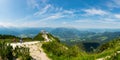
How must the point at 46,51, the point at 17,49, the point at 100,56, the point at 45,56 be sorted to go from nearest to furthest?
the point at 100,56 < the point at 17,49 < the point at 45,56 < the point at 46,51

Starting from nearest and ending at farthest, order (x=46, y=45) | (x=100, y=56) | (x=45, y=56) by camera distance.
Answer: (x=100, y=56)
(x=45, y=56)
(x=46, y=45)

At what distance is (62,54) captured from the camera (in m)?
42.8

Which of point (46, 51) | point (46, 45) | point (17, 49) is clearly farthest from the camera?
point (46, 45)

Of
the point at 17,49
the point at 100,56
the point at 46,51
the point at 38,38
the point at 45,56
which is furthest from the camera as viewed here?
the point at 38,38

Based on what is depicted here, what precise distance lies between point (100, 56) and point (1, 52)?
14871 mm

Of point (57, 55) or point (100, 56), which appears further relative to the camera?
point (57, 55)

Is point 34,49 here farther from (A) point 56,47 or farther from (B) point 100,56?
(B) point 100,56

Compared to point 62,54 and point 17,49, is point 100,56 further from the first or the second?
point 17,49

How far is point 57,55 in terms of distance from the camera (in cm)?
4297

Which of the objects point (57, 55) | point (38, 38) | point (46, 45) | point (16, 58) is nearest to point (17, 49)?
point (16, 58)

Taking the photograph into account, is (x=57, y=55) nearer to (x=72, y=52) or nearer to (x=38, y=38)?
(x=72, y=52)

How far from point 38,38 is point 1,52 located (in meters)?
28.8

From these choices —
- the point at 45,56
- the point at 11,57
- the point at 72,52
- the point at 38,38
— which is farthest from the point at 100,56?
the point at 38,38

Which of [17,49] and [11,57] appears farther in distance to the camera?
[17,49]
